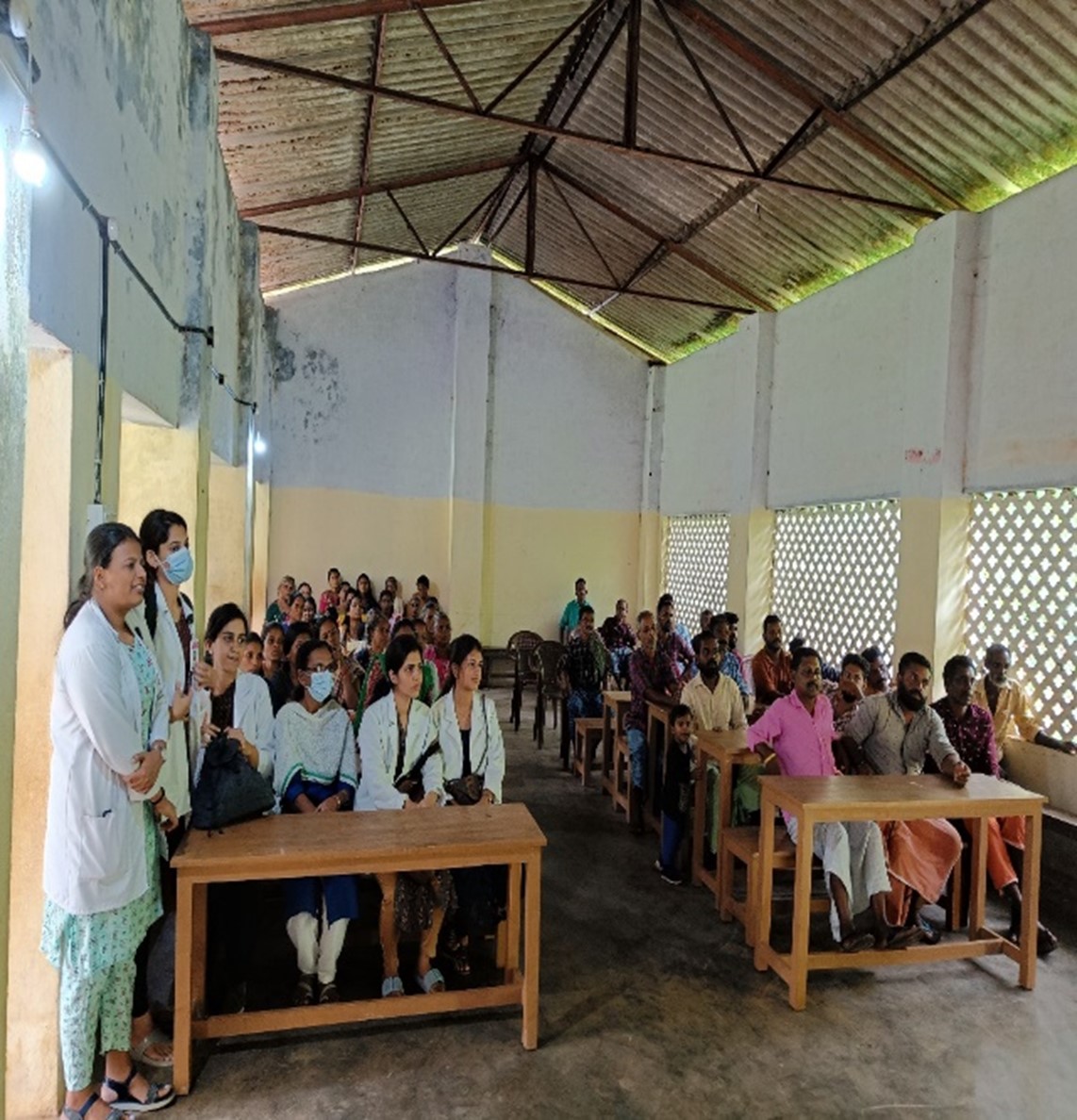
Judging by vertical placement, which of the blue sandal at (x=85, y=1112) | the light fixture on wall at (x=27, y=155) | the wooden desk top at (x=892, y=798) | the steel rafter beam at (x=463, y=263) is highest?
the steel rafter beam at (x=463, y=263)

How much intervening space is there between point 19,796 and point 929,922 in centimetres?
398

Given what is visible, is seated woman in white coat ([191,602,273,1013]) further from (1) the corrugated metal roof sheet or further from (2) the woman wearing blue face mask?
(1) the corrugated metal roof sheet

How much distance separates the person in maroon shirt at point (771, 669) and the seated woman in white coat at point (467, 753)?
9.68ft

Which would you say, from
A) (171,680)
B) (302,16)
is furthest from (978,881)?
(302,16)

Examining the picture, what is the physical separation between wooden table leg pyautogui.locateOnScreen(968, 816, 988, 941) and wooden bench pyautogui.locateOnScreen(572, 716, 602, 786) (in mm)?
2713

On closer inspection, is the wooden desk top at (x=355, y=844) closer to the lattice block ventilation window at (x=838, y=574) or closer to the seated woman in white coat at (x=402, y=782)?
the seated woman in white coat at (x=402, y=782)

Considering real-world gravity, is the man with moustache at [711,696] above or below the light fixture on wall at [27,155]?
below

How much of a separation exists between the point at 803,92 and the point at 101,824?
5.78 meters

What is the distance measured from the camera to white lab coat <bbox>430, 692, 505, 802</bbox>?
3303 millimetres

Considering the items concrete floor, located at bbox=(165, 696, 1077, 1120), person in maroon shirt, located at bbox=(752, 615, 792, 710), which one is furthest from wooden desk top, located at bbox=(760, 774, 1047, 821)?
person in maroon shirt, located at bbox=(752, 615, 792, 710)

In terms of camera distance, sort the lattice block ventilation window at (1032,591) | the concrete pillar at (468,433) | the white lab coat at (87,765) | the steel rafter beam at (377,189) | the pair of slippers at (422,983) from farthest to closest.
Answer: the concrete pillar at (468,433) < the steel rafter beam at (377,189) < the lattice block ventilation window at (1032,591) < the pair of slippers at (422,983) < the white lab coat at (87,765)

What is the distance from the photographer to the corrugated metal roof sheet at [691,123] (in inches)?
178

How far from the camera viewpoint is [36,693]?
8.07ft

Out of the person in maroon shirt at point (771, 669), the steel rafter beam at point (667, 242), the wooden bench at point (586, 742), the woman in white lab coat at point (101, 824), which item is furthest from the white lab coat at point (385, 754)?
the steel rafter beam at point (667, 242)
